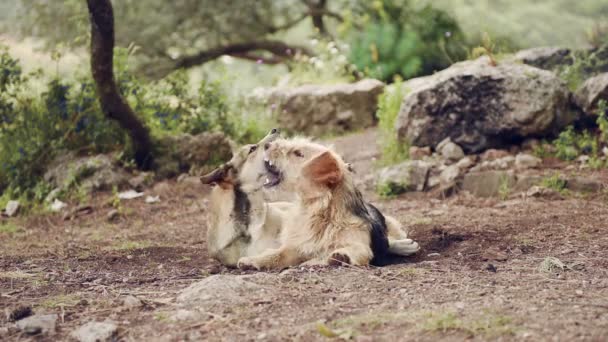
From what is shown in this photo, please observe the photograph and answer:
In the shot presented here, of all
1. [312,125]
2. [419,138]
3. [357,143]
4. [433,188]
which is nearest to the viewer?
[433,188]

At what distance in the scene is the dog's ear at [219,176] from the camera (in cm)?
537

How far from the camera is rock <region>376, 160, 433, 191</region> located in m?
8.83

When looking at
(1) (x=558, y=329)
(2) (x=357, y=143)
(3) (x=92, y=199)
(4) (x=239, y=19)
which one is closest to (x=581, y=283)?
(1) (x=558, y=329)

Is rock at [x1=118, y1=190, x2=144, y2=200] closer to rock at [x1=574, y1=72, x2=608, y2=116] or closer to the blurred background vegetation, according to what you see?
the blurred background vegetation

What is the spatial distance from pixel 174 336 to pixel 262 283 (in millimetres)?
907

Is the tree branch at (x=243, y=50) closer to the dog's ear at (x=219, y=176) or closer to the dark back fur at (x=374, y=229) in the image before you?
the dog's ear at (x=219, y=176)

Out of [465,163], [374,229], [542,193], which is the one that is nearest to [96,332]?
[374,229]

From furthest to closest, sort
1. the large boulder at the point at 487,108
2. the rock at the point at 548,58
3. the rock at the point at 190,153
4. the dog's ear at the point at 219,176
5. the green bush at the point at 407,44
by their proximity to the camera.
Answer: the green bush at the point at 407,44
the rock at the point at 548,58
the rock at the point at 190,153
the large boulder at the point at 487,108
the dog's ear at the point at 219,176

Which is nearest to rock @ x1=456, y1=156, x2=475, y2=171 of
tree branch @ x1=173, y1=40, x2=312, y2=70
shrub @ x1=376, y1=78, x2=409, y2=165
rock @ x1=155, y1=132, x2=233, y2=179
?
shrub @ x1=376, y1=78, x2=409, y2=165

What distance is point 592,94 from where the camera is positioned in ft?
29.6

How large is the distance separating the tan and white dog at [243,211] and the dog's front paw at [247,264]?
30cm

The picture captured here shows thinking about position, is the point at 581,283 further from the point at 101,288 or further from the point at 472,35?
the point at 472,35

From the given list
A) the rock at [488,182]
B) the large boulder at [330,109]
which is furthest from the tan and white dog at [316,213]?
the large boulder at [330,109]

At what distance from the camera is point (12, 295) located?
14.8ft
